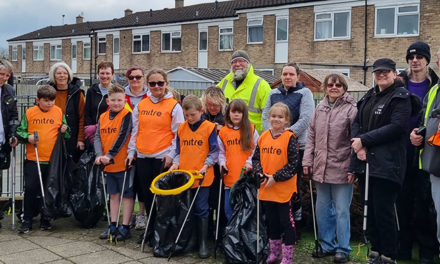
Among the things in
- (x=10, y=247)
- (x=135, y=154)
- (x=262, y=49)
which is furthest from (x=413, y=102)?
(x=262, y=49)

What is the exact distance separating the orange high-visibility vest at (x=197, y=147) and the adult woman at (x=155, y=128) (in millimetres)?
244

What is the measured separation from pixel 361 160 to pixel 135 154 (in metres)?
2.73

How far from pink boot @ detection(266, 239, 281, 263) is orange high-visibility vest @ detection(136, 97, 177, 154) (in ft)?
5.60

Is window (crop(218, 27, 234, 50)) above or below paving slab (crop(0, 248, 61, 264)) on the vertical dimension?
above

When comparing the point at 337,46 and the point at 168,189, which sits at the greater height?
the point at 337,46

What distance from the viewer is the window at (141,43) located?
3669 cm

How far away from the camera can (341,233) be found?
520 centimetres

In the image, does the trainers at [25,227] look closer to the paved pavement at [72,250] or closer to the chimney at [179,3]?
the paved pavement at [72,250]

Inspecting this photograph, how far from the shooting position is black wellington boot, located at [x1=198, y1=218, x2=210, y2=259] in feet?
17.6

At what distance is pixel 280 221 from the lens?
503 centimetres

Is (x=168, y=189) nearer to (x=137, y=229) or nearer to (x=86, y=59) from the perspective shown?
(x=137, y=229)

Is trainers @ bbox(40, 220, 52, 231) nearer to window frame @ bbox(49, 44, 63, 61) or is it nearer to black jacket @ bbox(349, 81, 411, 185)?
Result: black jacket @ bbox(349, 81, 411, 185)

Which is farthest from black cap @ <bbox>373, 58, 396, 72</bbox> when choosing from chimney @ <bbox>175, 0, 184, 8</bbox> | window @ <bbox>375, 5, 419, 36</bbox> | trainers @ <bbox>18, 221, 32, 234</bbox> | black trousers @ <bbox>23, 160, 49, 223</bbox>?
chimney @ <bbox>175, 0, 184, 8</bbox>

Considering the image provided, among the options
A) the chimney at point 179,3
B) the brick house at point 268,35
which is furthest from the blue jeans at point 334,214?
the chimney at point 179,3
